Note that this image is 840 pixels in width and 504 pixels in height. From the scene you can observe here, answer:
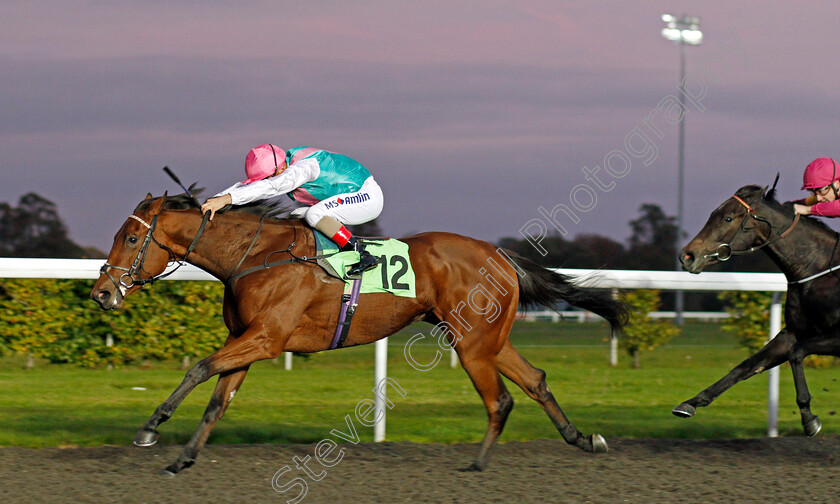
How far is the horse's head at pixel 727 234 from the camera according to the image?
4.50m

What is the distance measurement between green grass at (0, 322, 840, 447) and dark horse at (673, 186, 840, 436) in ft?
2.85

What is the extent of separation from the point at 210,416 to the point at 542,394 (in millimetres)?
1613

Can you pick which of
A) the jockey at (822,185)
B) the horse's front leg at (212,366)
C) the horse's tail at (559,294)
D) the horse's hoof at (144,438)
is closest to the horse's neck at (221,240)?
the horse's front leg at (212,366)

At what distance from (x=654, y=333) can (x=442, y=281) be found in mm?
6832

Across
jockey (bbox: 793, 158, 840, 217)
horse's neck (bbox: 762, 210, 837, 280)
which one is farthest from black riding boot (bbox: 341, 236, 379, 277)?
jockey (bbox: 793, 158, 840, 217)

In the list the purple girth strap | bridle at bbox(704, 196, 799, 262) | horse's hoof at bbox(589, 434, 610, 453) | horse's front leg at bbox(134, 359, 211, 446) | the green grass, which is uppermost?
bridle at bbox(704, 196, 799, 262)

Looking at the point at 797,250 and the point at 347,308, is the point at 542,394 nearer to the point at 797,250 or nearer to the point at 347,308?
the point at 347,308

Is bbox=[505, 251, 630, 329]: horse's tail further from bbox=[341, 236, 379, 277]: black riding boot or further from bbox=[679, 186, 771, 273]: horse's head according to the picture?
bbox=[341, 236, 379, 277]: black riding boot

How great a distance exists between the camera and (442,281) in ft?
14.0

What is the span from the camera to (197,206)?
4.20 meters

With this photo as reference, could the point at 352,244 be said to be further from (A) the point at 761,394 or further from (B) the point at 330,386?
(A) the point at 761,394

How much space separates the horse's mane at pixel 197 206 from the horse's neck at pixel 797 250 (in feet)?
8.53

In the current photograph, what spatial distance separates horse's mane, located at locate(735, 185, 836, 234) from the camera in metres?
4.64

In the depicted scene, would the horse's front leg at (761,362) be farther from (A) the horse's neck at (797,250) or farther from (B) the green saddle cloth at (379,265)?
(B) the green saddle cloth at (379,265)
